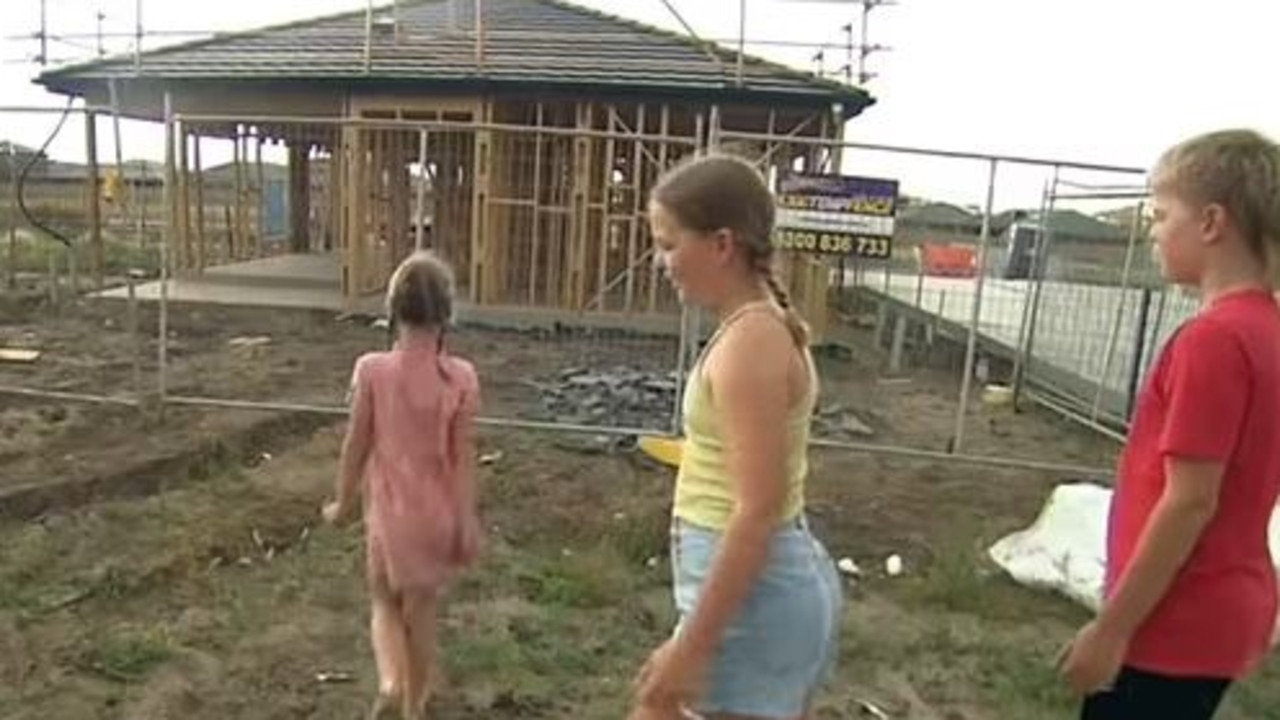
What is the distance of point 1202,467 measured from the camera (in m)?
1.94

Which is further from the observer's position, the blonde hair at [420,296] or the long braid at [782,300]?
the blonde hair at [420,296]

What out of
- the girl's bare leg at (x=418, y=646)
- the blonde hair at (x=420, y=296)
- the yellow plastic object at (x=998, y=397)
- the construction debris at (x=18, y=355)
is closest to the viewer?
the blonde hair at (x=420, y=296)

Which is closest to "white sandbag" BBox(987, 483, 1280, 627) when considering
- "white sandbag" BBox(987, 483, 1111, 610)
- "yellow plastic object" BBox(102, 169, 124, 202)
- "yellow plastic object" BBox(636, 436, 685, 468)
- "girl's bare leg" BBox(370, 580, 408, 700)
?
"white sandbag" BBox(987, 483, 1111, 610)

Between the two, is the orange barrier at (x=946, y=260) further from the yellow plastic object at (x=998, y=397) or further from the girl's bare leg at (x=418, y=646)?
the girl's bare leg at (x=418, y=646)

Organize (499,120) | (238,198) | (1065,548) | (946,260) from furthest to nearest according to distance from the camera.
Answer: (238,198) → (946,260) → (499,120) → (1065,548)

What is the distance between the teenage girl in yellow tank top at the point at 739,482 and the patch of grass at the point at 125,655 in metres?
2.93

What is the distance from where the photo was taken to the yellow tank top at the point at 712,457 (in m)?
2.15

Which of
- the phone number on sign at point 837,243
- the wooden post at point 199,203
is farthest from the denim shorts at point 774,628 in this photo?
the wooden post at point 199,203

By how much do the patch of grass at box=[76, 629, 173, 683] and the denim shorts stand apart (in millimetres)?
A: 2955

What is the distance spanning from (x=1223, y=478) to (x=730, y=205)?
0.95m

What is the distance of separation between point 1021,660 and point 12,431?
6.64m

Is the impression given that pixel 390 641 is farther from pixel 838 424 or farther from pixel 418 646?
pixel 838 424

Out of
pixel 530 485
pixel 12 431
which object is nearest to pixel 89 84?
pixel 12 431

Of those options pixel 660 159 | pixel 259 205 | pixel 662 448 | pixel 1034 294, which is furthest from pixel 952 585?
pixel 259 205
